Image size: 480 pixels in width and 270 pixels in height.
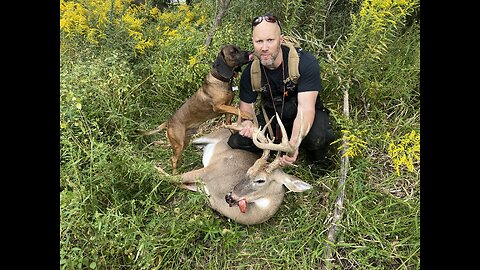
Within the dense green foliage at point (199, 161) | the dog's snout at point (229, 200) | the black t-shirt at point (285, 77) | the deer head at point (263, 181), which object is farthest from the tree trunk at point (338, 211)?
the dog's snout at point (229, 200)

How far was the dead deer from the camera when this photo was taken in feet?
11.5

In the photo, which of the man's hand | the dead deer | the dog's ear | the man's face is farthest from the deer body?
the man's face

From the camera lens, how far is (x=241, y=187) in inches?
140

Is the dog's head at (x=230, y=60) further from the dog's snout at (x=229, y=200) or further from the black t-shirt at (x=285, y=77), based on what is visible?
the dog's snout at (x=229, y=200)

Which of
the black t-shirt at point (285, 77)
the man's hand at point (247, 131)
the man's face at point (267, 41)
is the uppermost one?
the man's face at point (267, 41)

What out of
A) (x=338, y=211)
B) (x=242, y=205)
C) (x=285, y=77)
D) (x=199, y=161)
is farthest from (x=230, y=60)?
(x=338, y=211)

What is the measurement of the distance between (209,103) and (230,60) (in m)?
0.54

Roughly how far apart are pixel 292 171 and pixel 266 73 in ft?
3.46

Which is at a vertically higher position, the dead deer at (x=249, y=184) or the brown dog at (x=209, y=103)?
the brown dog at (x=209, y=103)

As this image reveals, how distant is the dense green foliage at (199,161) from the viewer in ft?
10.8

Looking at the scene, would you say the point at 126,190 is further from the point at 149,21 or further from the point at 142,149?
the point at 149,21

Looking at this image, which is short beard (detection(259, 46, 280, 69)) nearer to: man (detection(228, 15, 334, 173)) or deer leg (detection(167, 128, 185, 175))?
man (detection(228, 15, 334, 173))

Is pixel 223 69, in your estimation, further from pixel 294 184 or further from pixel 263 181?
pixel 294 184
